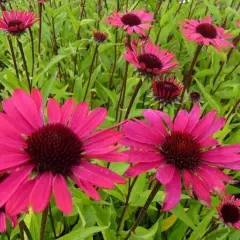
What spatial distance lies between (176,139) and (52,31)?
4.80ft

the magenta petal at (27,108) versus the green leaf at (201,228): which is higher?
the magenta petal at (27,108)

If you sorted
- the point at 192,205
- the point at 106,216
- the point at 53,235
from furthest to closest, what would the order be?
the point at 192,205 < the point at 53,235 < the point at 106,216

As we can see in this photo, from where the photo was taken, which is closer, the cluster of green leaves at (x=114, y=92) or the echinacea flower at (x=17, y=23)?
the cluster of green leaves at (x=114, y=92)

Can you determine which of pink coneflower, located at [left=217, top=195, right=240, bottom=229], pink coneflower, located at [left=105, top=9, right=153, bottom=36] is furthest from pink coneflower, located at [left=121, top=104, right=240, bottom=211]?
pink coneflower, located at [left=105, top=9, right=153, bottom=36]

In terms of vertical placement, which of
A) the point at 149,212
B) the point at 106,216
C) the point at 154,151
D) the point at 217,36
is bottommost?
the point at 149,212

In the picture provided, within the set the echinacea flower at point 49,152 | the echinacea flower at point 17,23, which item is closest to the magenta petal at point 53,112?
the echinacea flower at point 49,152

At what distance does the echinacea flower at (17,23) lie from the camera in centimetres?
134

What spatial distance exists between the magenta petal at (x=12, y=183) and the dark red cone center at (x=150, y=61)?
2.32 feet

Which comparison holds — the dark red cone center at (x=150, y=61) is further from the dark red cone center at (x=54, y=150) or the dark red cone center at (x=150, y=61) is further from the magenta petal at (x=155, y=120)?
the dark red cone center at (x=54, y=150)

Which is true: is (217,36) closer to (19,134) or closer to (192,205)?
(192,205)

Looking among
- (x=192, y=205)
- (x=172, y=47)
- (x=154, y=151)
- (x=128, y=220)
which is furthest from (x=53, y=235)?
(x=172, y=47)

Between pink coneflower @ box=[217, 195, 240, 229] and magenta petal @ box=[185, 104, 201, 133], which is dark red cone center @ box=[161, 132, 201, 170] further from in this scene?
pink coneflower @ box=[217, 195, 240, 229]

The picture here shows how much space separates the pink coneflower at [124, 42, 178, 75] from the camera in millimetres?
1132

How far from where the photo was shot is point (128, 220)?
A: 119 centimetres
